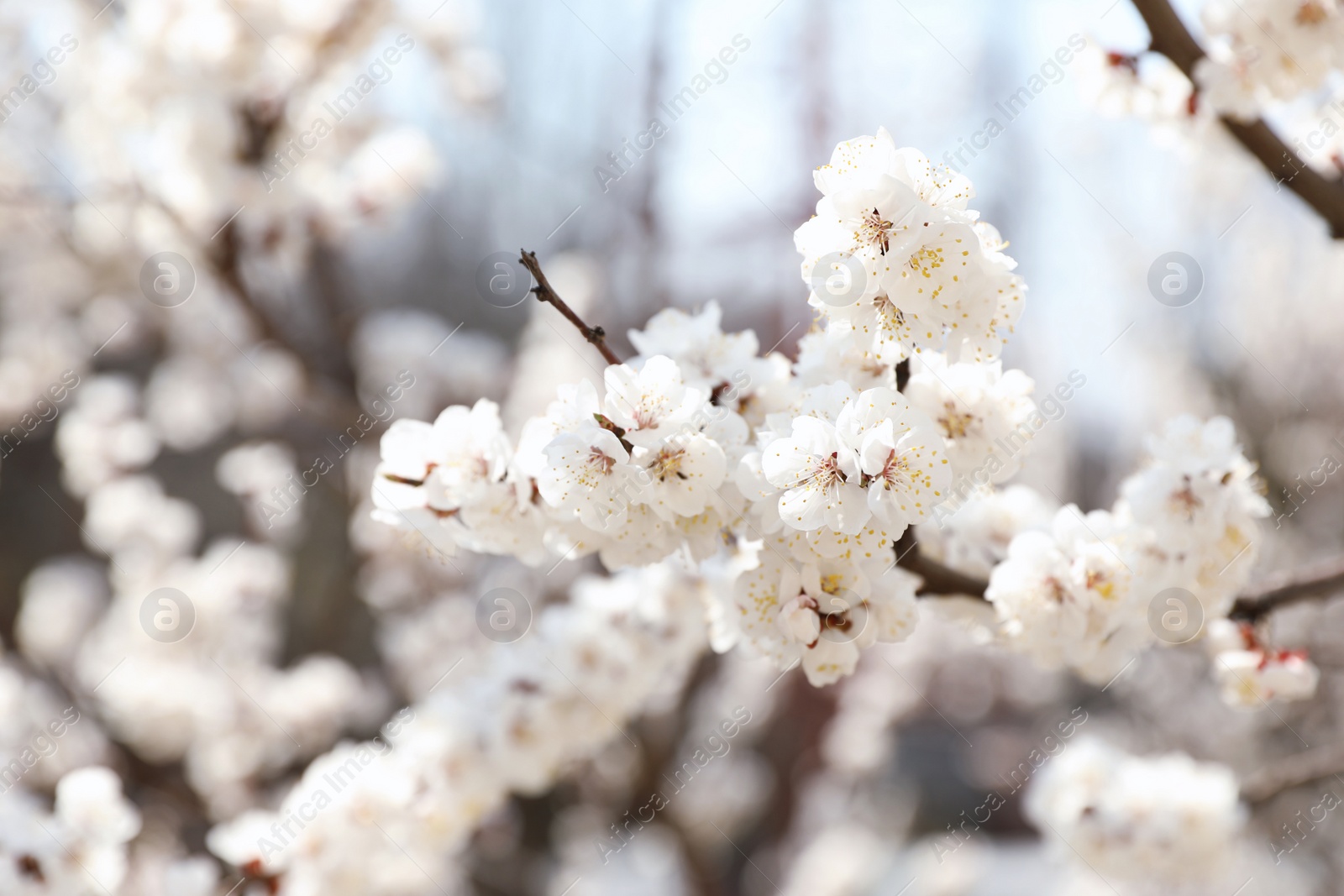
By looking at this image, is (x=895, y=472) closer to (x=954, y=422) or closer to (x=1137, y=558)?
(x=954, y=422)

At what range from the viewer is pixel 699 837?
2.98 metres

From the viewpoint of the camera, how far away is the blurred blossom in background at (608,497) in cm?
105

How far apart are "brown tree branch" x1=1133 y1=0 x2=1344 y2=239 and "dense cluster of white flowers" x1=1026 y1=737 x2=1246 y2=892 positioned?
47.3 inches

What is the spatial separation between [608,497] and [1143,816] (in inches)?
64.5

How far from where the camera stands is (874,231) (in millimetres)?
877

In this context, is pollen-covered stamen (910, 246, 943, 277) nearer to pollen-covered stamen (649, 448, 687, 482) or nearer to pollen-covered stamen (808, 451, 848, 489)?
pollen-covered stamen (808, 451, 848, 489)

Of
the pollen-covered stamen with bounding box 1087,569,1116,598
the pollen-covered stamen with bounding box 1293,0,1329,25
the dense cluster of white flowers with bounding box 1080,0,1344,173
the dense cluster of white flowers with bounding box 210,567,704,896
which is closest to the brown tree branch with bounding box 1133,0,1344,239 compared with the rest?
the dense cluster of white flowers with bounding box 1080,0,1344,173

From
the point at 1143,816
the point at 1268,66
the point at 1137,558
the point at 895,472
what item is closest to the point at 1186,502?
the point at 1137,558

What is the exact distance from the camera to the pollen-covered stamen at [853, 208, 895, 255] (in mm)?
867

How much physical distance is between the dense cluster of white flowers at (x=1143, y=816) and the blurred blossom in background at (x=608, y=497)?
0.01 m

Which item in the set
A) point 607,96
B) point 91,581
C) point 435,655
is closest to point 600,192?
point 607,96

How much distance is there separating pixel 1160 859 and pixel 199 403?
13.8ft

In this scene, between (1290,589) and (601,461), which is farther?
(1290,589)

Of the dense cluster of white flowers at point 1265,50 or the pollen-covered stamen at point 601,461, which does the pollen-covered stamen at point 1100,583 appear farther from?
the dense cluster of white flowers at point 1265,50
